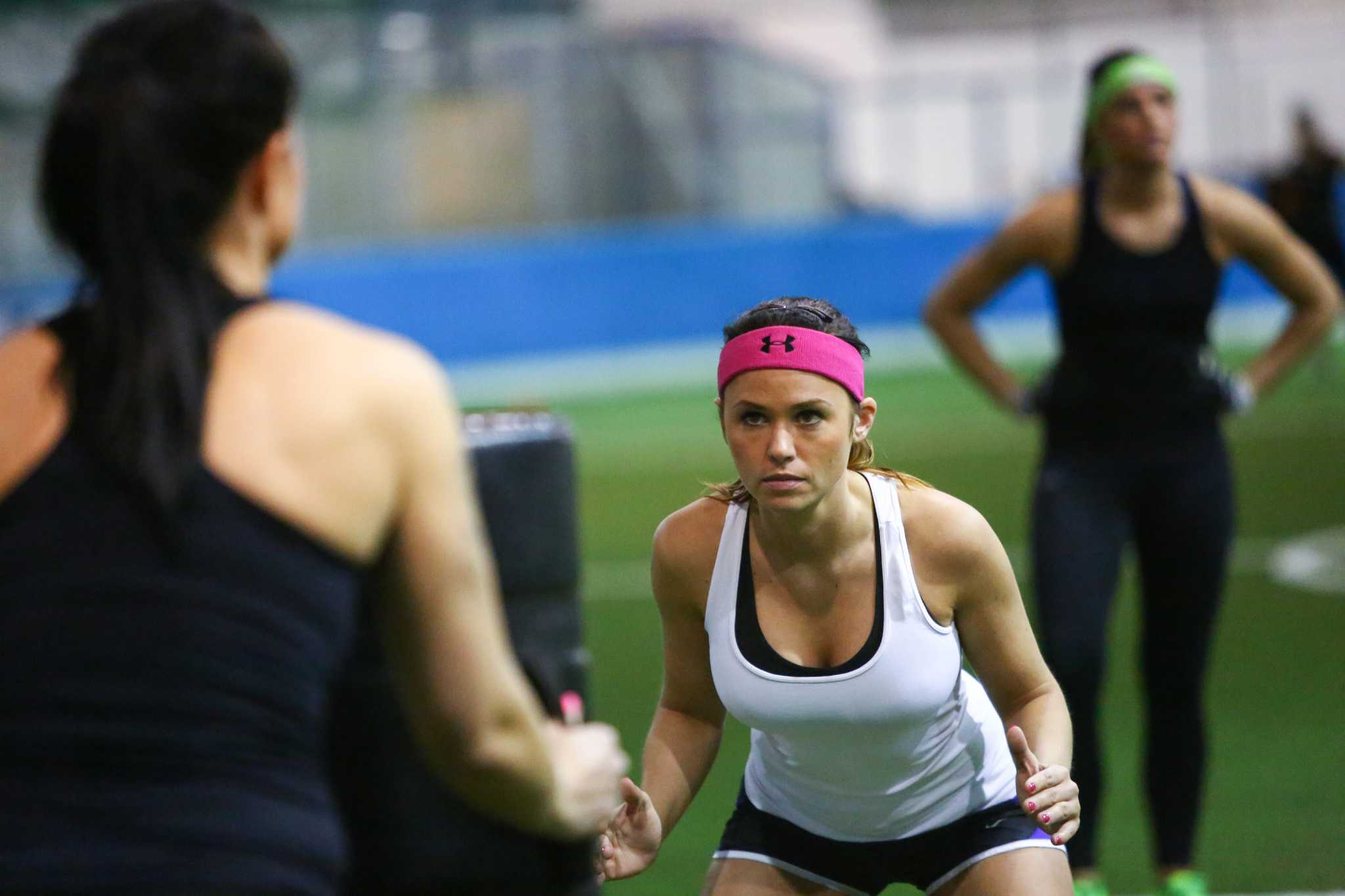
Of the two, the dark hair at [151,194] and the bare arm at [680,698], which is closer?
the dark hair at [151,194]

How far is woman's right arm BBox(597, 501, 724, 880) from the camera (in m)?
3.53

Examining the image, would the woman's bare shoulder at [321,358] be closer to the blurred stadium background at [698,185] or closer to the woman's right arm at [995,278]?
the woman's right arm at [995,278]

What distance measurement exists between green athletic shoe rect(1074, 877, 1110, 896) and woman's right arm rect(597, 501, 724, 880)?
5.61ft

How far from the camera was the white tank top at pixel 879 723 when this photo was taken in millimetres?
3355

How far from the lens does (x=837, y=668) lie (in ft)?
11.1

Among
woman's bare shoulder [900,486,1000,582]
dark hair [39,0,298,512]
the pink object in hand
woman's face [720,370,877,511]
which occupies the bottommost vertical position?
woman's bare shoulder [900,486,1000,582]

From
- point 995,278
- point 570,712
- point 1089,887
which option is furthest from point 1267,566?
point 570,712

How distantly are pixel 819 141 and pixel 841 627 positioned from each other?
1011 inches

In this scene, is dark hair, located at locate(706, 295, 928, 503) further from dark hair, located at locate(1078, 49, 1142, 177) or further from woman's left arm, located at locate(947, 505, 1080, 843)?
dark hair, located at locate(1078, 49, 1142, 177)

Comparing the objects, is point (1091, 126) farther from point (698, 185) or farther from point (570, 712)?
point (698, 185)

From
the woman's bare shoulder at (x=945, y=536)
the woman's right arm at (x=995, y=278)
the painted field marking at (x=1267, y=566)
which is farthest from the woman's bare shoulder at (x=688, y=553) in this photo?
the painted field marking at (x=1267, y=566)

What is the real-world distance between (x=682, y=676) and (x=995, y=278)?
2611 mm

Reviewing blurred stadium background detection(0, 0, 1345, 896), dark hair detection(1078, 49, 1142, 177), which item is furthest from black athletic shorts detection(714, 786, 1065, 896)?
blurred stadium background detection(0, 0, 1345, 896)

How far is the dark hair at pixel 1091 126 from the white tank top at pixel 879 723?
240cm
